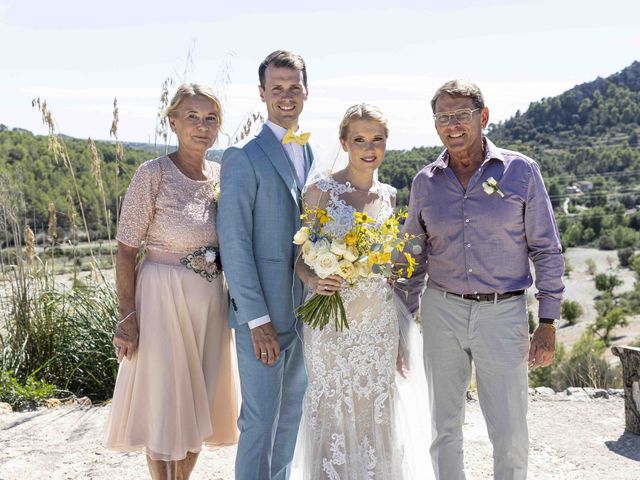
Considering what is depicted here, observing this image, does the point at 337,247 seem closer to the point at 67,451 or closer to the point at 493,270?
the point at 493,270

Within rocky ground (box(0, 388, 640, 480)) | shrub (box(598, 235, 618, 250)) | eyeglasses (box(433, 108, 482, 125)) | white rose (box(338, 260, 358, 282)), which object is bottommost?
shrub (box(598, 235, 618, 250))

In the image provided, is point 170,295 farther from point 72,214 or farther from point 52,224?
point 52,224

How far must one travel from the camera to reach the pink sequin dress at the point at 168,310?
3893 millimetres

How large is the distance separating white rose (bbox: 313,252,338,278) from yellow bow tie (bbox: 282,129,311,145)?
2.23 ft

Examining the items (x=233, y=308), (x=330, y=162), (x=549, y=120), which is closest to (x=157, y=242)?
(x=233, y=308)

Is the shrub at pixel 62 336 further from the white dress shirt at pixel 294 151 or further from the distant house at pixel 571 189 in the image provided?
the distant house at pixel 571 189

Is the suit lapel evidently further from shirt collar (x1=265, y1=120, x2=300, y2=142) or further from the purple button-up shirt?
the purple button-up shirt

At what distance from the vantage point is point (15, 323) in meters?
7.10

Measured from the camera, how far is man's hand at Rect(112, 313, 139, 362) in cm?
389

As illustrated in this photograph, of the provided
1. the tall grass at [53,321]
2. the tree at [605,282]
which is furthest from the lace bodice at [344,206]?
the tree at [605,282]

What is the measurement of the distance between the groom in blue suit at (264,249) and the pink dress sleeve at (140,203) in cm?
42

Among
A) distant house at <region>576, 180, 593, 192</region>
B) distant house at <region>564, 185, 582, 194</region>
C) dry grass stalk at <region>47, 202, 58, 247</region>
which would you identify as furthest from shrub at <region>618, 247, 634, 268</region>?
dry grass stalk at <region>47, 202, 58, 247</region>

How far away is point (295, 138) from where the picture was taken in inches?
150

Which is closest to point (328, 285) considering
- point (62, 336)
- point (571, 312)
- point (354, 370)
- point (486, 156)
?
point (354, 370)
